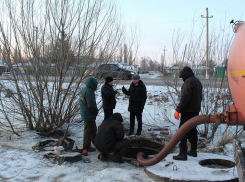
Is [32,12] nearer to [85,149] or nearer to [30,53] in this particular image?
[30,53]

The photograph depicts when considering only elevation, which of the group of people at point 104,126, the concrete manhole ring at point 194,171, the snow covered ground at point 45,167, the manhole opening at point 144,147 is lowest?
the manhole opening at point 144,147

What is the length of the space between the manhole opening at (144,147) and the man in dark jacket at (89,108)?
1.32 m

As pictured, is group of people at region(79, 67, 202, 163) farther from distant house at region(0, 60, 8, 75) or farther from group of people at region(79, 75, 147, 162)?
distant house at region(0, 60, 8, 75)

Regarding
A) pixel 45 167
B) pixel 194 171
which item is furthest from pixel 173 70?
pixel 45 167

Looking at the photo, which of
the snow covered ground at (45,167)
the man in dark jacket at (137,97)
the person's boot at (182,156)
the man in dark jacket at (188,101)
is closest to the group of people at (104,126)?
the man in dark jacket at (137,97)

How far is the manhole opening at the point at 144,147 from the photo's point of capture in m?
5.79

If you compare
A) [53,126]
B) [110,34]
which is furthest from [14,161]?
[110,34]

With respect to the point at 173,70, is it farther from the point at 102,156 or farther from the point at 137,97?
the point at 102,156

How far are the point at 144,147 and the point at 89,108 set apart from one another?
1.99 m

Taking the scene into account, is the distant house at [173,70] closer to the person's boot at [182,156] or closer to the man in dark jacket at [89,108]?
the man in dark jacket at [89,108]

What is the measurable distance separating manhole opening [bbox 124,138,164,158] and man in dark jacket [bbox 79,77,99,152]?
132cm

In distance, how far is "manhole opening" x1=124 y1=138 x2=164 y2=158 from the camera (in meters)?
5.79

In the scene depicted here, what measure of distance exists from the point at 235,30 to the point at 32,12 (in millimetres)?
4832

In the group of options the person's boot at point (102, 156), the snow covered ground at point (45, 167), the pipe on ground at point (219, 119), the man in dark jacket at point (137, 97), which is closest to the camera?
the pipe on ground at point (219, 119)
